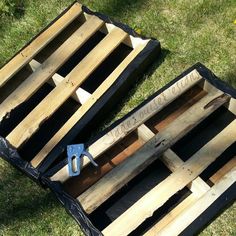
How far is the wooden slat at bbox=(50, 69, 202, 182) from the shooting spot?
2703mm

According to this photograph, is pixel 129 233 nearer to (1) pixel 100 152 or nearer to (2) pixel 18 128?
(1) pixel 100 152

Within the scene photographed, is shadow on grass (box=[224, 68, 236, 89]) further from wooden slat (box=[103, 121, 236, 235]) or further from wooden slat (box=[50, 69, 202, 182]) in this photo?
wooden slat (box=[103, 121, 236, 235])

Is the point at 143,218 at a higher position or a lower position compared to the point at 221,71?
lower

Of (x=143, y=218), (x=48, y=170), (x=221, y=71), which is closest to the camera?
(x=143, y=218)

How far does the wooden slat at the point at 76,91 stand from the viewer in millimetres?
2957

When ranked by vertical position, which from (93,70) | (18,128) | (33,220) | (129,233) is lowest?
(33,220)

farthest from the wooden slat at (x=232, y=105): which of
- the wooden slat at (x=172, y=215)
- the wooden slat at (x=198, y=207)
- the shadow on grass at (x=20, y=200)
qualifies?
the shadow on grass at (x=20, y=200)

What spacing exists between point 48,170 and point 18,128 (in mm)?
366

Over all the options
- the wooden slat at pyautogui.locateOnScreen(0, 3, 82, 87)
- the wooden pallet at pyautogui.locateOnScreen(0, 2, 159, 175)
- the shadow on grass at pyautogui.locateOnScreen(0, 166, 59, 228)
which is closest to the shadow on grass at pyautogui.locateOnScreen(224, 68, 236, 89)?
the wooden pallet at pyautogui.locateOnScreen(0, 2, 159, 175)

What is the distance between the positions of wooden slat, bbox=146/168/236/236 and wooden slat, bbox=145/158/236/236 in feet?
0.13

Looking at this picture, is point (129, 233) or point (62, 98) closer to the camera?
point (129, 233)

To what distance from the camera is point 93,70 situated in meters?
3.04

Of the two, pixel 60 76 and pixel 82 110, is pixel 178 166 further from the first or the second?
pixel 60 76

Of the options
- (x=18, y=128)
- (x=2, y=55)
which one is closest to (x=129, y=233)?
(x=18, y=128)
